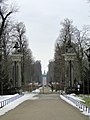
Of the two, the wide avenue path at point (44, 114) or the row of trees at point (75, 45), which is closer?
the wide avenue path at point (44, 114)

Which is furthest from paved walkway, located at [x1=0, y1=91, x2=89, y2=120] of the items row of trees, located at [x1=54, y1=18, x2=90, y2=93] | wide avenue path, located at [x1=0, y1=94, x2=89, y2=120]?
row of trees, located at [x1=54, y1=18, x2=90, y2=93]

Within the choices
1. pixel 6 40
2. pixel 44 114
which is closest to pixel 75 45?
pixel 6 40

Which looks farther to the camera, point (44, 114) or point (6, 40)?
point (6, 40)

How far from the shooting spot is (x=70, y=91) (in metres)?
59.0

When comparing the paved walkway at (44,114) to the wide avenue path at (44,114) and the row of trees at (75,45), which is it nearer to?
the wide avenue path at (44,114)

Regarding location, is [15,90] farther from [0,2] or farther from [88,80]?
[0,2]

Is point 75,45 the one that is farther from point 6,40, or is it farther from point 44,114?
point 44,114

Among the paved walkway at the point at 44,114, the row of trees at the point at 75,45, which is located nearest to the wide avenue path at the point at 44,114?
the paved walkway at the point at 44,114

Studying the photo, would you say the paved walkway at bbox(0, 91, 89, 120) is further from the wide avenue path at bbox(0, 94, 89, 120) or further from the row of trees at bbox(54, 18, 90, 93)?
the row of trees at bbox(54, 18, 90, 93)

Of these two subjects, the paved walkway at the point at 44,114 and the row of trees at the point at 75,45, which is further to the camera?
the row of trees at the point at 75,45

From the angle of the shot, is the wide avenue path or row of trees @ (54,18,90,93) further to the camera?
row of trees @ (54,18,90,93)

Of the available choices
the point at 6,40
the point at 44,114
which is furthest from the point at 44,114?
the point at 6,40

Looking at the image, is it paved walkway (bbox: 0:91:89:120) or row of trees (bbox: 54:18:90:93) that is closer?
paved walkway (bbox: 0:91:89:120)

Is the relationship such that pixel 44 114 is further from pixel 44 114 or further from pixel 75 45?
→ pixel 75 45
